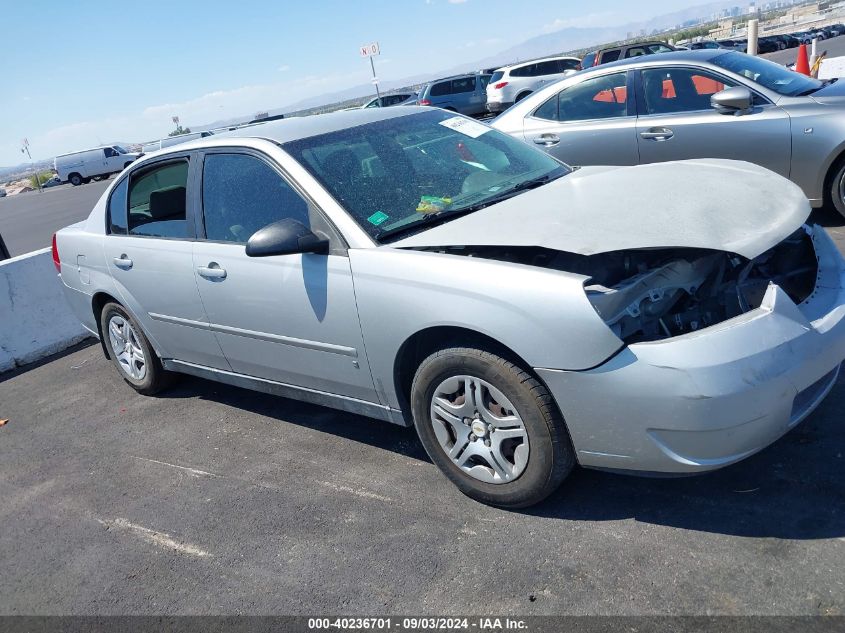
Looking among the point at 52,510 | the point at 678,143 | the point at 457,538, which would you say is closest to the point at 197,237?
the point at 52,510

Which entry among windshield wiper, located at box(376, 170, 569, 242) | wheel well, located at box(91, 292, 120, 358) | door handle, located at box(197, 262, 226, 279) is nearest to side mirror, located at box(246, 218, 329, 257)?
windshield wiper, located at box(376, 170, 569, 242)

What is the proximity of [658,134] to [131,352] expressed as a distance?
4.89m

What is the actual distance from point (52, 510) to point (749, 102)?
6022mm

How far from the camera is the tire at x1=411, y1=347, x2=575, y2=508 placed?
9.50 ft

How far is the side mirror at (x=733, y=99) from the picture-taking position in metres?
6.12

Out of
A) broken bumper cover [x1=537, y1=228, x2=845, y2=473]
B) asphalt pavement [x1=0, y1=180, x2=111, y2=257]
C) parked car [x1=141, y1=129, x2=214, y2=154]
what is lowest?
asphalt pavement [x1=0, y1=180, x2=111, y2=257]

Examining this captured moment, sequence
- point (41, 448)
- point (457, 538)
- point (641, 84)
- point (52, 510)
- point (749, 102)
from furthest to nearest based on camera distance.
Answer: point (641, 84) → point (749, 102) → point (41, 448) → point (52, 510) → point (457, 538)

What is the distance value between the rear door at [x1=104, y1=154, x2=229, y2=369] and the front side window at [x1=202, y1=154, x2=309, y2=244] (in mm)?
193

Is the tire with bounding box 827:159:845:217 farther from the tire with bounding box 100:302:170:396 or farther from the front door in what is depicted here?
the tire with bounding box 100:302:170:396

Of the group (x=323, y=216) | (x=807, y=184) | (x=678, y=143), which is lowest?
Answer: (x=807, y=184)

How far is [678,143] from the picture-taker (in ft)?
21.7

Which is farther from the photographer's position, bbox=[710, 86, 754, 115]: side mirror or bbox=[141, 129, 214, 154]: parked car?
bbox=[710, 86, 754, 115]: side mirror

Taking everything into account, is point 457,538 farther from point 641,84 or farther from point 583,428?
point 641,84

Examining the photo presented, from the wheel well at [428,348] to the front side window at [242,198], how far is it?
86 centimetres
